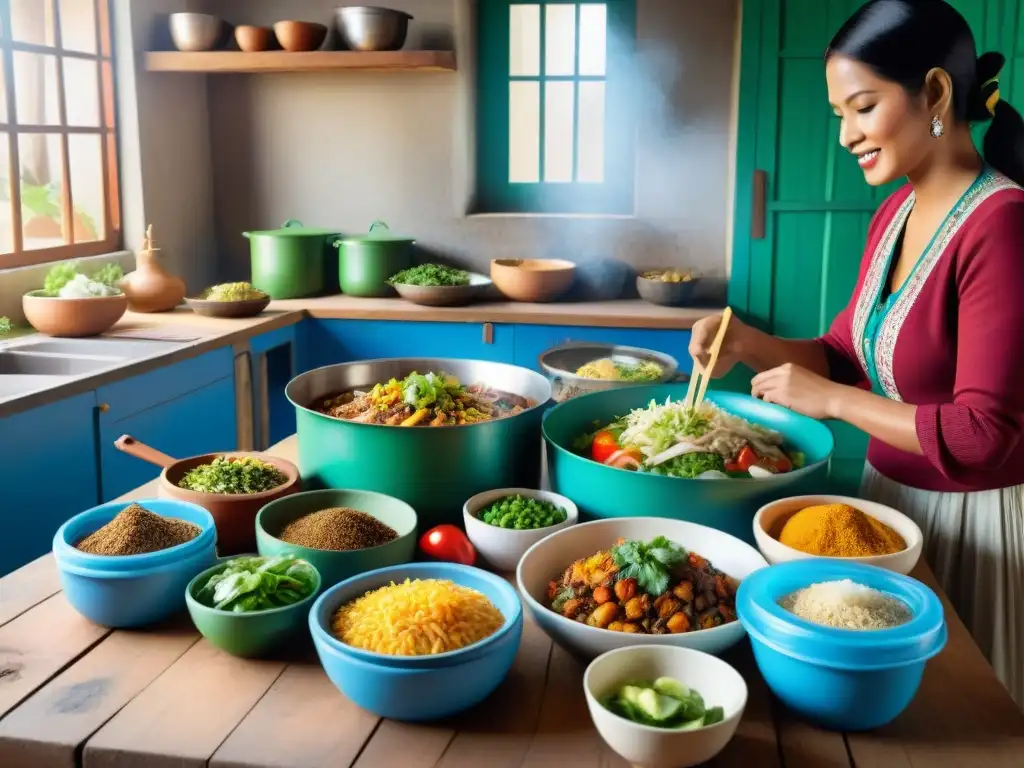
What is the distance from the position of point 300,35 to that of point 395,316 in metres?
1.31

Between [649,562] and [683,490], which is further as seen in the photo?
[683,490]

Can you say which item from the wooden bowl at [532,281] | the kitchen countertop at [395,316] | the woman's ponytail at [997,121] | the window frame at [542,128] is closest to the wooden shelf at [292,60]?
the window frame at [542,128]

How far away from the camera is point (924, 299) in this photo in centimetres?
170

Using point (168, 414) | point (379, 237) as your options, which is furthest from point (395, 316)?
point (168, 414)

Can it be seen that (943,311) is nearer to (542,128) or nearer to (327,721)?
(327,721)

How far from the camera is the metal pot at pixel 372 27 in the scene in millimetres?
4203

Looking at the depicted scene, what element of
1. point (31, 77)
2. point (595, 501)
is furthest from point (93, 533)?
point (31, 77)

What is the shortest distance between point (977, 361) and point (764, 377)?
1.22ft

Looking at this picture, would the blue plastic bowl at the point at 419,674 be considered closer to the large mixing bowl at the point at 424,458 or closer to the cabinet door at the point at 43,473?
the large mixing bowl at the point at 424,458

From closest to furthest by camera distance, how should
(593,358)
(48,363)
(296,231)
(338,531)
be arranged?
(338,531)
(593,358)
(48,363)
(296,231)

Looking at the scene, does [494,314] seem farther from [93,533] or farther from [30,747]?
[30,747]

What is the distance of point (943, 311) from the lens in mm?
1668

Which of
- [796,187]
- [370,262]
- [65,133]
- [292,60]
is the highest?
[292,60]

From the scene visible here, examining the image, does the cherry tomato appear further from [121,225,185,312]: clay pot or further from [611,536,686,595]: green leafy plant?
[121,225,185,312]: clay pot
